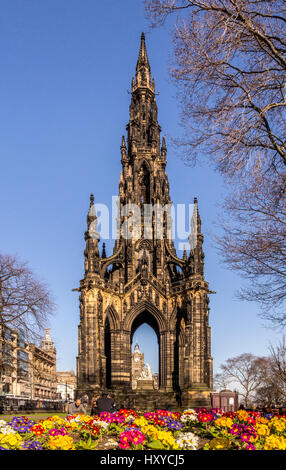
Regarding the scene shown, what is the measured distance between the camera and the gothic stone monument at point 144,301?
3394 centimetres

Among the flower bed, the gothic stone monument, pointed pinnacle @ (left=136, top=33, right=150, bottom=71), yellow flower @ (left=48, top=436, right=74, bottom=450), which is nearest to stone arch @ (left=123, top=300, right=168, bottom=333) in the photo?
the gothic stone monument

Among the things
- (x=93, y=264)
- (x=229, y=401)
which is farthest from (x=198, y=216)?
(x=229, y=401)

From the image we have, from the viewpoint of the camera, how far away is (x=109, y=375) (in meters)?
39.5

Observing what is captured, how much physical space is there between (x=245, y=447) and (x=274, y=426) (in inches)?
99.6

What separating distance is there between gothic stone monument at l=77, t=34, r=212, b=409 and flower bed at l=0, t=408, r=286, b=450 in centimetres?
2247

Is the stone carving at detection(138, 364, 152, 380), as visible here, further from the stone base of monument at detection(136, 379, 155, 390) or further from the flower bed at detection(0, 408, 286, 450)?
the flower bed at detection(0, 408, 286, 450)

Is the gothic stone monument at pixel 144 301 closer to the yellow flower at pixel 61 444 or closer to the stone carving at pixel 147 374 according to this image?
the stone carving at pixel 147 374

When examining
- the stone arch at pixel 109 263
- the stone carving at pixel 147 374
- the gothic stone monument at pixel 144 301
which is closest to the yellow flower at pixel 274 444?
the gothic stone monument at pixel 144 301

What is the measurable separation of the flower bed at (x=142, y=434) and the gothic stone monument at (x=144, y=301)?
73.7ft

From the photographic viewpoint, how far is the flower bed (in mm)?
7012

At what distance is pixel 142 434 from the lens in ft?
25.9

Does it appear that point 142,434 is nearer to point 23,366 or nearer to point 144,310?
Answer: point 23,366

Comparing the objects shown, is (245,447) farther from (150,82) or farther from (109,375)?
(150,82)

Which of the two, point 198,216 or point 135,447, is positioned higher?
point 198,216
